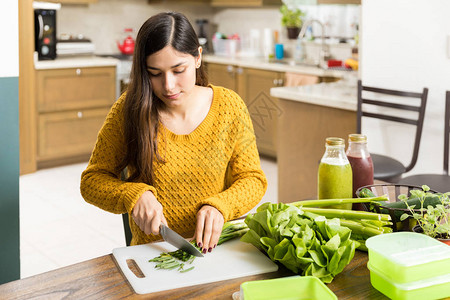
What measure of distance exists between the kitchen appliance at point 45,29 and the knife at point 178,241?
3865 mm

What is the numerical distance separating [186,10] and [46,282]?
18.0 ft

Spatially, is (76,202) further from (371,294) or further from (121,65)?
(371,294)

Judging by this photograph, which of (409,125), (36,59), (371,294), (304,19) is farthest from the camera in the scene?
(304,19)

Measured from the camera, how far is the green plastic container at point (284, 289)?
101 centimetres

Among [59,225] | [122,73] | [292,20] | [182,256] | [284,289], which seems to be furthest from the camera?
[292,20]

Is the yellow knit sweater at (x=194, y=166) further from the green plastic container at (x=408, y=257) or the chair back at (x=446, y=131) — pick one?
the chair back at (x=446, y=131)

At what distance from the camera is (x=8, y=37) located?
2.26 metres

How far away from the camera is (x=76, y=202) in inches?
160

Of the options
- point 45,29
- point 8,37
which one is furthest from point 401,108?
point 45,29

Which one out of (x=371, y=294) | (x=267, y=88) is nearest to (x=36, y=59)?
(x=267, y=88)

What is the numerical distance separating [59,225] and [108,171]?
7.17 feet

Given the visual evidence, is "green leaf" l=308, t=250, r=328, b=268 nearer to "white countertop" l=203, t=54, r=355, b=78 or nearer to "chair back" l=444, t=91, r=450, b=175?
"chair back" l=444, t=91, r=450, b=175

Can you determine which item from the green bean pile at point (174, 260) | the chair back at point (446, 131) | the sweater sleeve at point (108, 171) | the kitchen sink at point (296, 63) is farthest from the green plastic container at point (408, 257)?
the kitchen sink at point (296, 63)

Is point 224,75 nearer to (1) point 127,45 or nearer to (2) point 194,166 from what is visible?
(1) point 127,45
